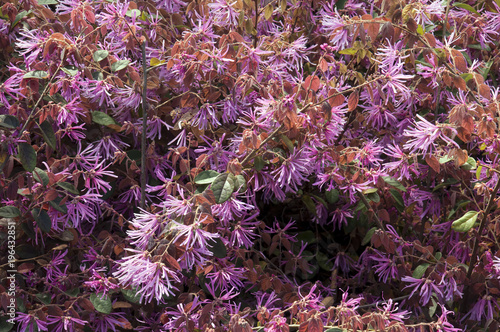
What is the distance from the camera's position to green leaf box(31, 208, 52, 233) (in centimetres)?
133

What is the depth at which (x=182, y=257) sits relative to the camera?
3.83 feet

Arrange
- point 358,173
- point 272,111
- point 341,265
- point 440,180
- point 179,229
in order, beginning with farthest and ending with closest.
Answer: point 341,265
point 440,180
point 358,173
point 272,111
point 179,229

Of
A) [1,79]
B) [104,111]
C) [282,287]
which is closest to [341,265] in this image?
[282,287]

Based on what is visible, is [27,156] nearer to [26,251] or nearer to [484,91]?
[26,251]

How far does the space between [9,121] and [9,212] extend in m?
0.21

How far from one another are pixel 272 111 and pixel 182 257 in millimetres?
359

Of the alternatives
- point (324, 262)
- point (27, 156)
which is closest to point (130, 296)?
point (27, 156)

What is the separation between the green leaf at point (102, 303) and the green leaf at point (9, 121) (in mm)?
432

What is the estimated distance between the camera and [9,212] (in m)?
1.35

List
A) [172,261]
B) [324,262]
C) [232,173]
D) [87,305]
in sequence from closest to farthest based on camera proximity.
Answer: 1. [172,261]
2. [232,173]
3. [87,305]
4. [324,262]

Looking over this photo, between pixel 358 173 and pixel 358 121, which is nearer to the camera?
pixel 358 173

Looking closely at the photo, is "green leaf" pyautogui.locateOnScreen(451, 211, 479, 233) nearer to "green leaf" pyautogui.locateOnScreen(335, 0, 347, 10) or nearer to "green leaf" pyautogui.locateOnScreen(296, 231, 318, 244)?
"green leaf" pyautogui.locateOnScreen(296, 231, 318, 244)

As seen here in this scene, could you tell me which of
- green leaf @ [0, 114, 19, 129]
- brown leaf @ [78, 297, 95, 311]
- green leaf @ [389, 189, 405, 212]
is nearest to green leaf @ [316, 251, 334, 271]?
green leaf @ [389, 189, 405, 212]

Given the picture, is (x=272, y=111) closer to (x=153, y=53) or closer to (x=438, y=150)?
(x=438, y=150)
